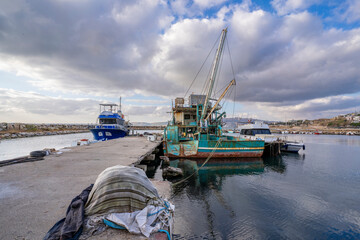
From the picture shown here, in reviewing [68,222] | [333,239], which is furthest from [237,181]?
[68,222]

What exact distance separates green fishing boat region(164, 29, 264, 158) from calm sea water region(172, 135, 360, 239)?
492 cm

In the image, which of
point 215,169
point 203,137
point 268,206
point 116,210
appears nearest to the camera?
point 116,210

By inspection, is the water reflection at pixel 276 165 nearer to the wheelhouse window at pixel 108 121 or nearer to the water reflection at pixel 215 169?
the water reflection at pixel 215 169

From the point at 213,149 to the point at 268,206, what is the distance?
11354 mm

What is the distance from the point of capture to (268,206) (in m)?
9.03

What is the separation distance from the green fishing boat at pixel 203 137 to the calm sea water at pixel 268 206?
492 centimetres

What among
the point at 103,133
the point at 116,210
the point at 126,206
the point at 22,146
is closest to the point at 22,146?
the point at 22,146

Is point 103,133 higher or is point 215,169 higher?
point 103,133

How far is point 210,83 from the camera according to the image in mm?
23266

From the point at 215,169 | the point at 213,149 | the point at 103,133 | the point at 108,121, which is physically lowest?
the point at 215,169

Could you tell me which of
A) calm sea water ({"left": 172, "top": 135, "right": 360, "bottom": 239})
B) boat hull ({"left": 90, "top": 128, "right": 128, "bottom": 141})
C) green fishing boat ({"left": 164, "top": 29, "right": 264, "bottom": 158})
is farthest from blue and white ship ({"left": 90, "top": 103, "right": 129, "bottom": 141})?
calm sea water ({"left": 172, "top": 135, "right": 360, "bottom": 239})

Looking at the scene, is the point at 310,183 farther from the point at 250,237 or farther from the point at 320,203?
the point at 250,237

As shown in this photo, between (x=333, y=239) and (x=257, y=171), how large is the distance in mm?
10469

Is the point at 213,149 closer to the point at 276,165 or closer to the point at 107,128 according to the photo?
the point at 276,165
